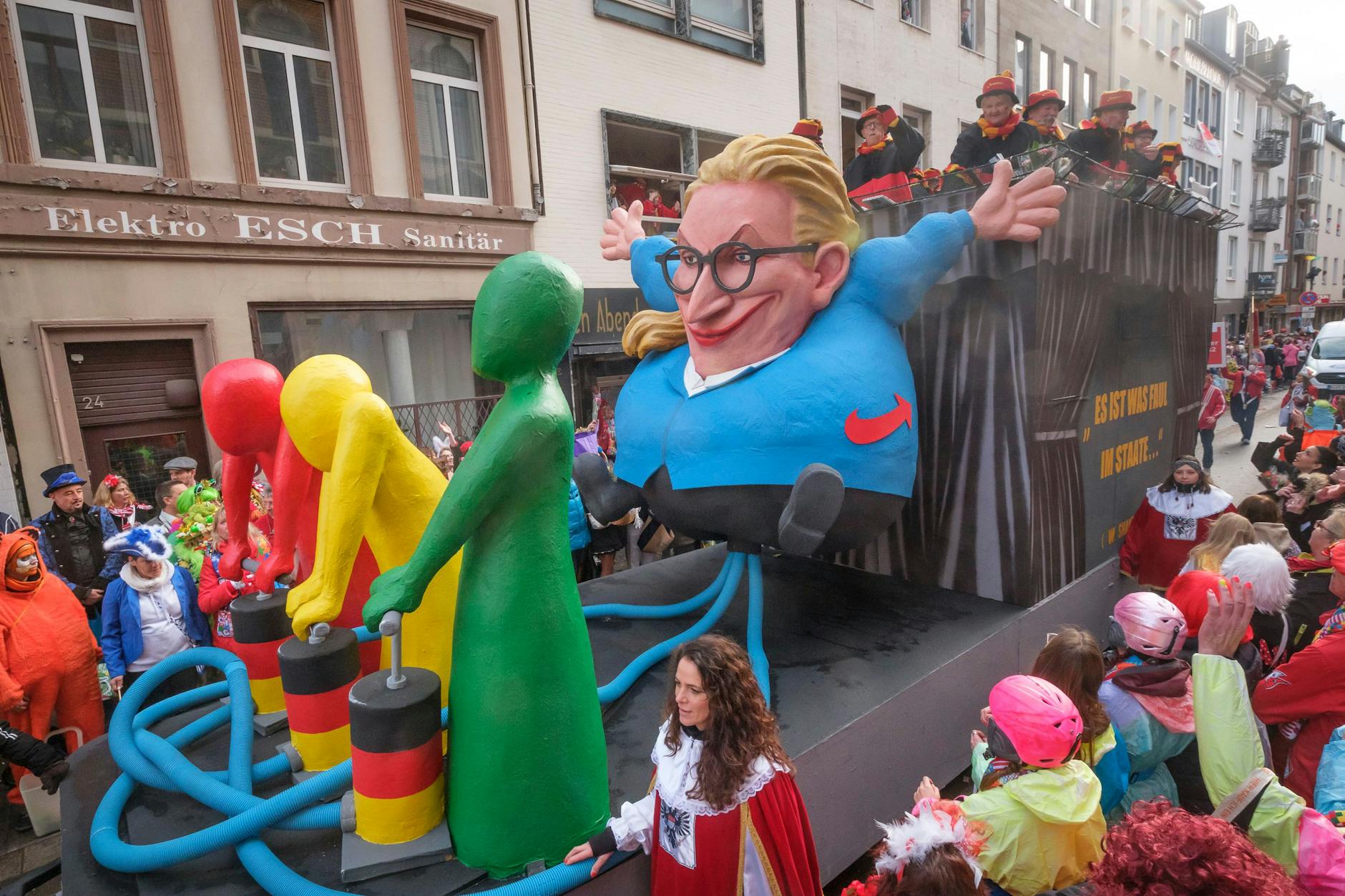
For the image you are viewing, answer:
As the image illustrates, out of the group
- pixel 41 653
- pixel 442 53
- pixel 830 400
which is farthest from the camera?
pixel 442 53

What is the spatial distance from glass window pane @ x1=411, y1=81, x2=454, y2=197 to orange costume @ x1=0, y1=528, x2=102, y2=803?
17.7ft

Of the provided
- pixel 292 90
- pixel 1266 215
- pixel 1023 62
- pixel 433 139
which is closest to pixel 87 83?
pixel 292 90

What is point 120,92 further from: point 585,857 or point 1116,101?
point 1116,101

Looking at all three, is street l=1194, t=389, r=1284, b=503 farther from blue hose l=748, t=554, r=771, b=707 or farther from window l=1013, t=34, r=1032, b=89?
window l=1013, t=34, r=1032, b=89

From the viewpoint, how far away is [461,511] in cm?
161

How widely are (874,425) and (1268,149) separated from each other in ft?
105

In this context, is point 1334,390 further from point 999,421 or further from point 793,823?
point 793,823

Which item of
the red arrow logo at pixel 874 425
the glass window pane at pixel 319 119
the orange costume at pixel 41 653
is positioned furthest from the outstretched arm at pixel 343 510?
the glass window pane at pixel 319 119

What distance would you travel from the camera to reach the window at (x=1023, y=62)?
1393 cm

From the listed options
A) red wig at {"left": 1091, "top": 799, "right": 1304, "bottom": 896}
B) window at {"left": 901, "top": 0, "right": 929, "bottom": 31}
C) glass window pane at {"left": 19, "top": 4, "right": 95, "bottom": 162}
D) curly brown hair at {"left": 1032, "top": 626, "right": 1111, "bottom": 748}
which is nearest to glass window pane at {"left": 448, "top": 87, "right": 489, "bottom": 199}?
glass window pane at {"left": 19, "top": 4, "right": 95, "bottom": 162}

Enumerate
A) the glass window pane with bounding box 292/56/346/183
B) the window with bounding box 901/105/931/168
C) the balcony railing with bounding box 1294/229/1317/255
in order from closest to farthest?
the glass window pane with bounding box 292/56/346/183 → the window with bounding box 901/105/931/168 → the balcony railing with bounding box 1294/229/1317/255

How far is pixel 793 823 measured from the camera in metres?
1.70

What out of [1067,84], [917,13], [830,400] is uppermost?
[917,13]

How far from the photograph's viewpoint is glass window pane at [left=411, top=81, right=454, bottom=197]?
7.46m
